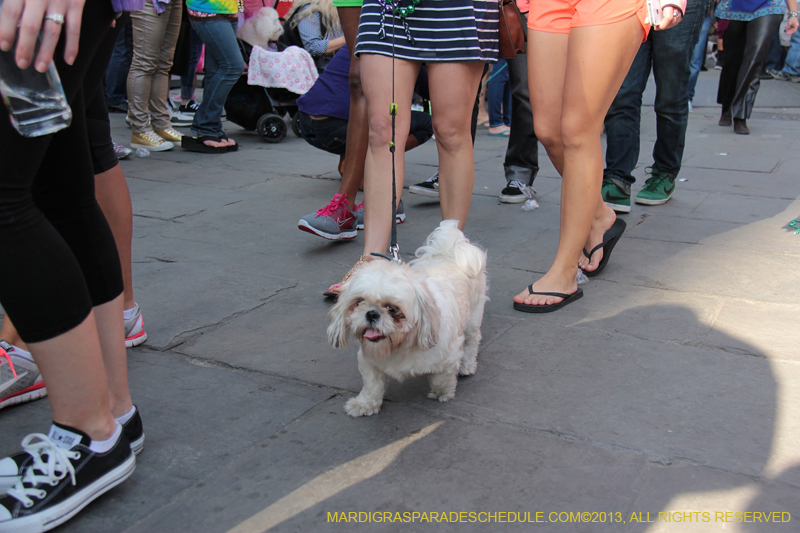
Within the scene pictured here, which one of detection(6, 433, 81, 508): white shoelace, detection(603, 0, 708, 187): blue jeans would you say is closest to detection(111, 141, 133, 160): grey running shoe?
detection(603, 0, 708, 187): blue jeans

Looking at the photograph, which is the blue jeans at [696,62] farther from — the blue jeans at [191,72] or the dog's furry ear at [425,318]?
the dog's furry ear at [425,318]

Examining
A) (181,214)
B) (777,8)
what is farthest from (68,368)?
(777,8)

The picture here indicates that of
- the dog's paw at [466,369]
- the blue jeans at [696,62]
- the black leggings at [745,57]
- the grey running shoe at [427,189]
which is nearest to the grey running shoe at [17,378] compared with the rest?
the dog's paw at [466,369]

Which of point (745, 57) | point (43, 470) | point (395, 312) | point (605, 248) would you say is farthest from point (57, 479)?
point (745, 57)

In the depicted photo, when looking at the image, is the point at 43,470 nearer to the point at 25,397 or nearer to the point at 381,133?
the point at 25,397

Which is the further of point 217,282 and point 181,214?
point 181,214

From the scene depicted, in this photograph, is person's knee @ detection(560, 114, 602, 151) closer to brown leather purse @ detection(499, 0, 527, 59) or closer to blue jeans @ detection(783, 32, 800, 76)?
brown leather purse @ detection(499, 0, 527, 59)

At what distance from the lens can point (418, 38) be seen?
10.2 ft

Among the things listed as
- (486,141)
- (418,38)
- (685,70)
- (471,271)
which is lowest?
(486,141)

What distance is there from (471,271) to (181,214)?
2.65m

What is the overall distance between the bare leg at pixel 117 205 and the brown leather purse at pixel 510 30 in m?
1.87

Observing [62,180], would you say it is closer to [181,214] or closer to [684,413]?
[684,413]

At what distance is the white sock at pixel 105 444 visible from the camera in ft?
5.73

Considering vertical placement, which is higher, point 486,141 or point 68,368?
point 68,368
